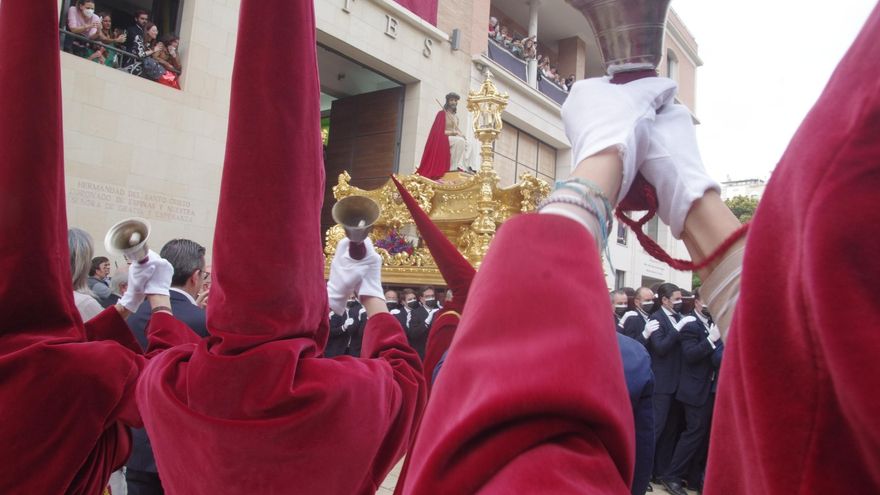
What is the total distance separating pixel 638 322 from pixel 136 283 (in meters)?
5.47

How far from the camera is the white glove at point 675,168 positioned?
3.17 feet

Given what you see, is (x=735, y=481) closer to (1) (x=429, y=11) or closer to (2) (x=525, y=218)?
(2) (x=525, y=218)

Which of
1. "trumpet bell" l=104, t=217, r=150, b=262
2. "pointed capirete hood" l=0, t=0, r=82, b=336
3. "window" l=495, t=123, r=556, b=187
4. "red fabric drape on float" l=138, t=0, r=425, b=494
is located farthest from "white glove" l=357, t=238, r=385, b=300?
"window" l=495, t=123, r=556, b=187

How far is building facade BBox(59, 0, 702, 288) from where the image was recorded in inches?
325

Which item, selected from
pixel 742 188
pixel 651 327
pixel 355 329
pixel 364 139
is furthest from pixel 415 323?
pixel 742 188

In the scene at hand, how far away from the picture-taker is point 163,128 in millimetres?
9008

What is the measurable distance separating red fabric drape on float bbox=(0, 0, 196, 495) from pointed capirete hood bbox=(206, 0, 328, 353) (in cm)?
48

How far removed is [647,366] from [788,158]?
1898 mm

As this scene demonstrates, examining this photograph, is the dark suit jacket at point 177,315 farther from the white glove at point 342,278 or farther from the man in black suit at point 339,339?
the man in black suit at point 339,339

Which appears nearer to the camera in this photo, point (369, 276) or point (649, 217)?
point (649, 217)

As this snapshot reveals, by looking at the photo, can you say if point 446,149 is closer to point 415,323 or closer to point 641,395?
point 415,323

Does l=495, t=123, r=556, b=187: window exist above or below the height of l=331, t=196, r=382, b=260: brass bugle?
above

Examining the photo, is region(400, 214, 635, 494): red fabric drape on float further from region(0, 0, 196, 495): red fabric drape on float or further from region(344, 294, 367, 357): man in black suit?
region(344, 294, 367, 357): man in black suit

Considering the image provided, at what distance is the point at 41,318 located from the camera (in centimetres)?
153
